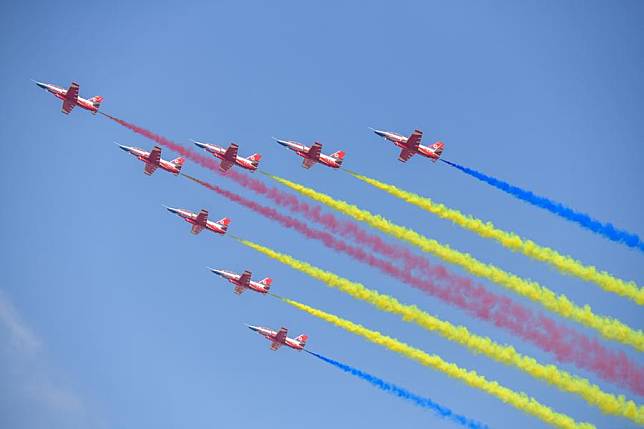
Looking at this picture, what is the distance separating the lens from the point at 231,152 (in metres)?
86.9

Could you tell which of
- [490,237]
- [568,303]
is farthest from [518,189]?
[568,303]

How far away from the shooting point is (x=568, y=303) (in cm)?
7631

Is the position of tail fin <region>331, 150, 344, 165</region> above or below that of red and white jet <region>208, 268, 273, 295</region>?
above

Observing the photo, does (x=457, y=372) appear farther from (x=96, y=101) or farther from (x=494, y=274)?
(x=96, y=101)

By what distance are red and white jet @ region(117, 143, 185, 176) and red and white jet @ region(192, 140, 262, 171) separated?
2.61 metres

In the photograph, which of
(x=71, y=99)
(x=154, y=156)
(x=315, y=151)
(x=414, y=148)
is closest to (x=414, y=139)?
(x=414, y=148)

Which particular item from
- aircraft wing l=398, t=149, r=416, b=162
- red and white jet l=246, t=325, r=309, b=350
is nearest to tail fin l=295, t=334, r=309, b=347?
red and white jet l=246, t=325, r=309, b=350

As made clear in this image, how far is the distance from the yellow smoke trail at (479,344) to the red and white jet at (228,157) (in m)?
6.04

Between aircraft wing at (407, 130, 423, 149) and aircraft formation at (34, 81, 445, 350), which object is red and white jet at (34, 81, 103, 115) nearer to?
aircraft formation at (34, 81, 445, 350)

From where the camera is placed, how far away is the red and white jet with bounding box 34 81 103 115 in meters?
88.4

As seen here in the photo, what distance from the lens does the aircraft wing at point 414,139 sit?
81.2m

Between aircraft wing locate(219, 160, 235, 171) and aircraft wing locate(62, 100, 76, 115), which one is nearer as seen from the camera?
aircraft wing locate(219, 160, 235, 171)

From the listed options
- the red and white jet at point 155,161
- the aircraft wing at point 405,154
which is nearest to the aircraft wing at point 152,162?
the red and white jet at point 155,161

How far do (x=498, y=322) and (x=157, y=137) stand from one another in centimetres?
3165
